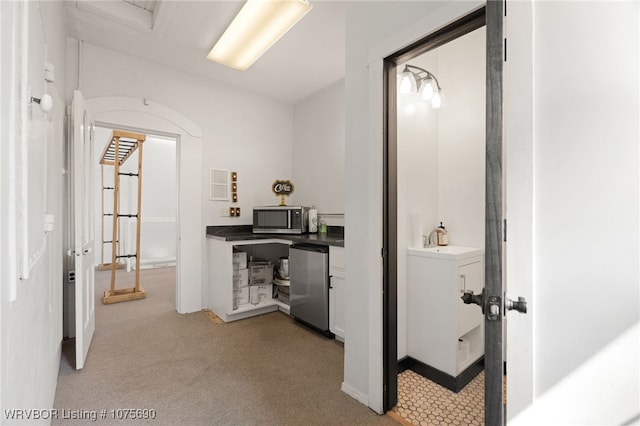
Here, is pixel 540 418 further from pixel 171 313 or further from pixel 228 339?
pixel 171 313

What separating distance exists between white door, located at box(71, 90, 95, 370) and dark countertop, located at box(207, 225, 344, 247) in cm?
115

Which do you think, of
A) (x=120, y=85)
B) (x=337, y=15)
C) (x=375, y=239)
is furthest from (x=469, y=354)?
(x=120, y=85)

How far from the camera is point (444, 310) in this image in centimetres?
192

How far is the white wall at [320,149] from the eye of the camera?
11.2 ft

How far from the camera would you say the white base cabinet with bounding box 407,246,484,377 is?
6.18ft

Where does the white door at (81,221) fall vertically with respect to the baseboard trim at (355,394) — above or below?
above

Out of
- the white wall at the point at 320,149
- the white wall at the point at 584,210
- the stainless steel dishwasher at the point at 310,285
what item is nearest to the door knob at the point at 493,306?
the white wall at the point at 584,210

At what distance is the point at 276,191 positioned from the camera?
3816mm

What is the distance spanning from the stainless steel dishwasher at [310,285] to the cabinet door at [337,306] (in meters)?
0.04

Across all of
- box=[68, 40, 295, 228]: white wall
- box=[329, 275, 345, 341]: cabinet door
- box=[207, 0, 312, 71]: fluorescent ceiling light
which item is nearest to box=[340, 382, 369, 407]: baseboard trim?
box=[329, 275, 345, 341]: cabinet door

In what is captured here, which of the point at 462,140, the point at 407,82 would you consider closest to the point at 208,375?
the point at 407,82

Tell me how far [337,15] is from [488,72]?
200cm

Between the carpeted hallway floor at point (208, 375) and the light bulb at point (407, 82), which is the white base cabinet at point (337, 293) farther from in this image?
the light bulb at point (407, 82)

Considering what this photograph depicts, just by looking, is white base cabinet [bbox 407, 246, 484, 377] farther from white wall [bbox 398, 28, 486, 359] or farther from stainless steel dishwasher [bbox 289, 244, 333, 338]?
stainless steel dishwasher [bbox 289, 244, 333, 338]
